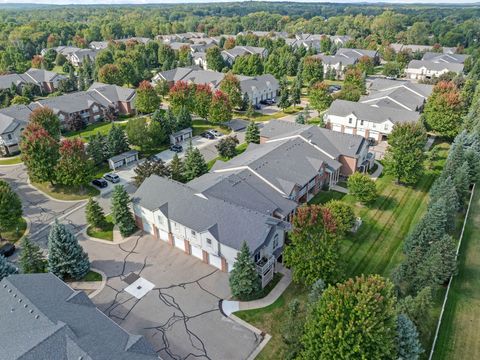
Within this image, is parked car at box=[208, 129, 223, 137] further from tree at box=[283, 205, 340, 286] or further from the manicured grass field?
the manicured grass field

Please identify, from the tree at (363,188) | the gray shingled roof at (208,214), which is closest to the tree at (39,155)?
the gray shingled roof at (208,214)

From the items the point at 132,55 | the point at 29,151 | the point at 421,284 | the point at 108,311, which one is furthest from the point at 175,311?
the point at 132,55

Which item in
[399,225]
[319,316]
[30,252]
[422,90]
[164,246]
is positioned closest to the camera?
[319,316]

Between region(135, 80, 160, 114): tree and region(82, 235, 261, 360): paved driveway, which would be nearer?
region(82, 235, 261, 360): paved driveway

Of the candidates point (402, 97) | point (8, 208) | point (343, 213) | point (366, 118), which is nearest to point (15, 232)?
point (8, 208)

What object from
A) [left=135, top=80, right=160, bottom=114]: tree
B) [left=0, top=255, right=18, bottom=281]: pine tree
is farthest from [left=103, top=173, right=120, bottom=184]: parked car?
[left=135, top=80, right=160, bottom=114]: tree

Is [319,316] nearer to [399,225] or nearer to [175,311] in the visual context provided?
[175,311]

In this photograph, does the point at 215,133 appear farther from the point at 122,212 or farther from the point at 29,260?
the point at 29,260

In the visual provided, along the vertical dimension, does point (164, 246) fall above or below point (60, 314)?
below
